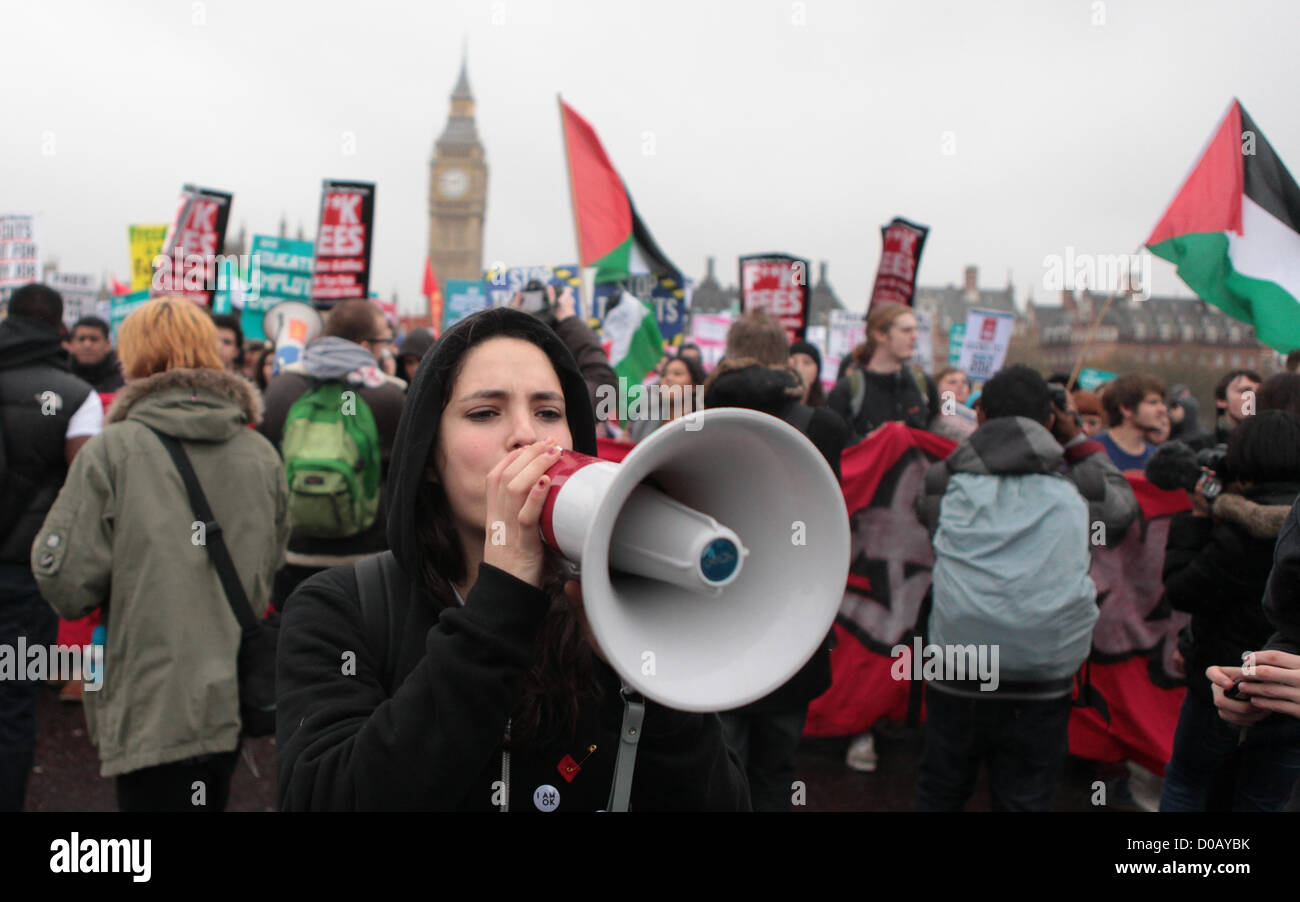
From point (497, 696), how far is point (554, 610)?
0.30m

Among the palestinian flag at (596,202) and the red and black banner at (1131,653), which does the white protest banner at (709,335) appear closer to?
the palestinian flag at (596,202)

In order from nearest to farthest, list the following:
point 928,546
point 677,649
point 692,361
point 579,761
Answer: point 677,649, point 579,761, point 928,546, point 692,361

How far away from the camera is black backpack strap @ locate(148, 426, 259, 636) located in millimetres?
2752

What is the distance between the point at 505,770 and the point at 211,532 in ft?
5.96

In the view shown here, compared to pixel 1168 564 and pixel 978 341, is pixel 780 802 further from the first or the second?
pixel 978 341

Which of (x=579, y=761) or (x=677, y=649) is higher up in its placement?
(x=677, y=649)

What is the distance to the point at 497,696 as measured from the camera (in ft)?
3.85

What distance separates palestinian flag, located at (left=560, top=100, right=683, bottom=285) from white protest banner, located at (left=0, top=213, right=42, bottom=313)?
17.7 ft

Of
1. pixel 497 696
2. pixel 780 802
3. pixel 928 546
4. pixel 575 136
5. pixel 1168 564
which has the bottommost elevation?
pixel 780 802

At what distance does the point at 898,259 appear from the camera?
7.69 meters

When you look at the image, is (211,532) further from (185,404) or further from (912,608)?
(912,608)

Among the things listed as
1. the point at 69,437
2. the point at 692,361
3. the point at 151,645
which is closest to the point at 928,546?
A: the point at 692,361

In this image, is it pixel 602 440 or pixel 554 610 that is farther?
pixel 602 440

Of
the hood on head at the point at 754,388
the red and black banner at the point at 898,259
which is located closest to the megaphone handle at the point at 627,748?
the hood on head at the point at 754,388
